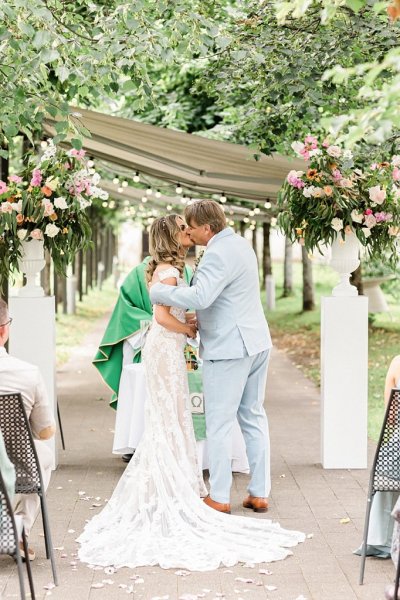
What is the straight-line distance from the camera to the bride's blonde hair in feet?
21.8

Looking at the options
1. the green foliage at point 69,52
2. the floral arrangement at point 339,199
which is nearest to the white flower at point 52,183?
the green foliage at point 69,52

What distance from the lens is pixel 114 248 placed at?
193 ft

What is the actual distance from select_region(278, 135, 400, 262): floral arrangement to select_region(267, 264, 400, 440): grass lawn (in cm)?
277

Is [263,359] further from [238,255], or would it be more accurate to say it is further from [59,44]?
[59,44]

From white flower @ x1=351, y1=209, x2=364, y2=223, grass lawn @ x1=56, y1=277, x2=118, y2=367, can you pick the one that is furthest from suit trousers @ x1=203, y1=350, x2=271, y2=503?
grass lawn @ x1=56, y1=277, x2=118, y2=367

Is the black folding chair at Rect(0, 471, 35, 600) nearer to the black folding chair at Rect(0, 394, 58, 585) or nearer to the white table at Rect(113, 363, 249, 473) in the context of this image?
the black folding chair at Rect(0, 394, 58, 585)

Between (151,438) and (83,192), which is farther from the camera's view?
(83,192)

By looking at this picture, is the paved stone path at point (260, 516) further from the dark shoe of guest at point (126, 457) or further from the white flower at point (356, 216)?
the white flower at point (356, 216)

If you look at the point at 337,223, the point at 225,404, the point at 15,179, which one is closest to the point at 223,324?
the point at 225,404

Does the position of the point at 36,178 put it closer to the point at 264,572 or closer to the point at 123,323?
the point at 123,323

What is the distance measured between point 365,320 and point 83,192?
2342mm

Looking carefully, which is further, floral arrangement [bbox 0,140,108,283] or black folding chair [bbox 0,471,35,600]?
floral arrangement [bbox 0,140,108,283]

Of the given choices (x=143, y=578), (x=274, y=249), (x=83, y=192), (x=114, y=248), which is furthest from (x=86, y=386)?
(x=274, y=249)

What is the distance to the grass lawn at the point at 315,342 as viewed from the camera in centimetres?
1329
